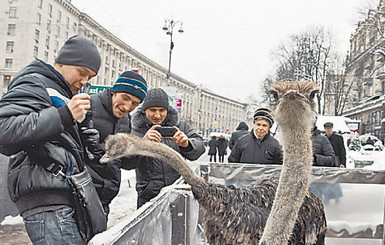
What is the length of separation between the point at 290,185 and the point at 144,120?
5.58ft

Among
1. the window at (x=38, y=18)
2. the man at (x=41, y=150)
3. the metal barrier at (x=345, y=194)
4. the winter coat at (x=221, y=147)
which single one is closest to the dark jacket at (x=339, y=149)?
the metal barrier at (x=345, y=194)

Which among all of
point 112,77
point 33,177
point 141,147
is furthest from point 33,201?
point 112,77

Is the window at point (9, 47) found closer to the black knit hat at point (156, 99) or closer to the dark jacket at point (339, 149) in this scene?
the dark jacket at point (339, 149)

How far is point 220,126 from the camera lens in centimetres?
9644

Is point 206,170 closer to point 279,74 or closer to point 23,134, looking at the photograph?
point 23,134

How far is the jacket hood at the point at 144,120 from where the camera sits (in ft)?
9.87

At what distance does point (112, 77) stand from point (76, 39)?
49215 mm

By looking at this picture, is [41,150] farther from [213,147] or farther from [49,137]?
[213,147]

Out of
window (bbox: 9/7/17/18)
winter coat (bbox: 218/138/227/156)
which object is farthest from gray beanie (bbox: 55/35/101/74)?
winter coat (bbox: 218/138/227/156)

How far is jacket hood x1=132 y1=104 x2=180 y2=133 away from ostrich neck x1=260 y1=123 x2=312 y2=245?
62.0 inches

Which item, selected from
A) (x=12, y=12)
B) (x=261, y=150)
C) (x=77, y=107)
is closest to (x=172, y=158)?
(x=77, y=107)

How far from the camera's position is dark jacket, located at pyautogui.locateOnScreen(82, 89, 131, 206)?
234 centimetres

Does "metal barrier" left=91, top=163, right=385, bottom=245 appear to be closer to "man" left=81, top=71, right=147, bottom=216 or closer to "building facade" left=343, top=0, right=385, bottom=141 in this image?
"man" left=81, top=71, right=147, bottom=216

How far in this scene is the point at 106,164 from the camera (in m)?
2.36
